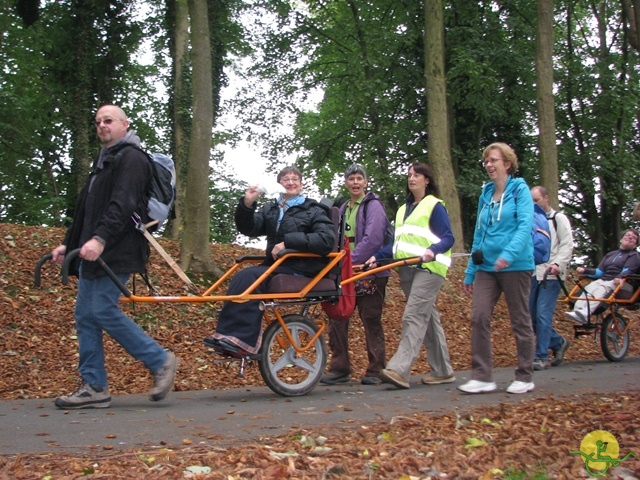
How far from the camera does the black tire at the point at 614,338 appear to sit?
11867 millimetres

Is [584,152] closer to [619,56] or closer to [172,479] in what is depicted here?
[619,56]

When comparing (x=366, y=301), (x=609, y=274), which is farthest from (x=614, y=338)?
(x=366, y=301)

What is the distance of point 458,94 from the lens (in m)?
23.3

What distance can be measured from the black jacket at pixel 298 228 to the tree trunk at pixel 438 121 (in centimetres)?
1026

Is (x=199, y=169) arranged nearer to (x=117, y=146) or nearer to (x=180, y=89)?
(x=117, y=146)

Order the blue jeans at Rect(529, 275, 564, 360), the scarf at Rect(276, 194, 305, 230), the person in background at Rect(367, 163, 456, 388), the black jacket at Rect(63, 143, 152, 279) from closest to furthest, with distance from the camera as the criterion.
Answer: the black jacket at Rect(63, 143, 152, 279), the scarf at Rect(276, 194, 305, 230), the person in background at Rect(367, 163, 456, 388), the blue jeans at Rect(529, 275, 564, 360)

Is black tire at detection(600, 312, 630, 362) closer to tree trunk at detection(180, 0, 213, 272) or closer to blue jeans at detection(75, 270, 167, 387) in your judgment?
tree trunk at detection(180, 0, 213, 272)

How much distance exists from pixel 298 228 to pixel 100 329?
1.92 m

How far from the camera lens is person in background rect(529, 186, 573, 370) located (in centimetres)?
1055

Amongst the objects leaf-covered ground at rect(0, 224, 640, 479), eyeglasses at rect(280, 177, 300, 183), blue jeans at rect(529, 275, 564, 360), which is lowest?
leaf-covered ground at rect(0, 224, 640, 479)

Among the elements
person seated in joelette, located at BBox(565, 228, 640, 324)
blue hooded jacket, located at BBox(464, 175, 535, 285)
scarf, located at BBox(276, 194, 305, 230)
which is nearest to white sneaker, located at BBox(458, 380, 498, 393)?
blue hooded jacket, located at BBox(464, 175, 535, 285)

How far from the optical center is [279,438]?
5133 millimetres

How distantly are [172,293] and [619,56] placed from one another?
2336 centimetres

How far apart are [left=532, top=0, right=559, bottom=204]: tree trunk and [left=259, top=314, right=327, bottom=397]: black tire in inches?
459
